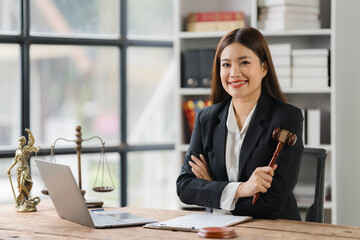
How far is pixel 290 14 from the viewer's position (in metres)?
3.56

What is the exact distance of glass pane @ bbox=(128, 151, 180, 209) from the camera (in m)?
4.07

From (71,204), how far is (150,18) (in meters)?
2.24

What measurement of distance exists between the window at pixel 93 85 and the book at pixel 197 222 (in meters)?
1.82

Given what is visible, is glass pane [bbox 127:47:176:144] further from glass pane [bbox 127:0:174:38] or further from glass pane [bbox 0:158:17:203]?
glass pane [bbox 0:158:17:203]

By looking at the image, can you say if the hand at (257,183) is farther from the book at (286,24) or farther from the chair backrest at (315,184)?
the book at (286,24)

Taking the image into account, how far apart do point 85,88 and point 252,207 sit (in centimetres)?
203

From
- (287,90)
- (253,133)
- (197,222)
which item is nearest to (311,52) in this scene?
(287,90)

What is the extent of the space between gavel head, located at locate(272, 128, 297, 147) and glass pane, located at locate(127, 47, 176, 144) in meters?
1.93

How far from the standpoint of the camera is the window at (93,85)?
3709 mm

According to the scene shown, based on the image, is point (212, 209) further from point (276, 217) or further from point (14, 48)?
point (14, 48)

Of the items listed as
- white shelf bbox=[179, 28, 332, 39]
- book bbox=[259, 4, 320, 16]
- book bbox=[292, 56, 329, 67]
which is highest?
book bbox=[259, 4, 320, 16]

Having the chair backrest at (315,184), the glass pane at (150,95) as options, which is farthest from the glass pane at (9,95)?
the chair backrest at (315,184)

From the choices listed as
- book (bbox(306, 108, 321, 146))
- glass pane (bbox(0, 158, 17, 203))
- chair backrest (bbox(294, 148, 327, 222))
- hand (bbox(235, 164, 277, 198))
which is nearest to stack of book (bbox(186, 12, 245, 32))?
book (bbox(306, 108, 321, 146))

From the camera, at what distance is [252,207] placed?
224 cm
